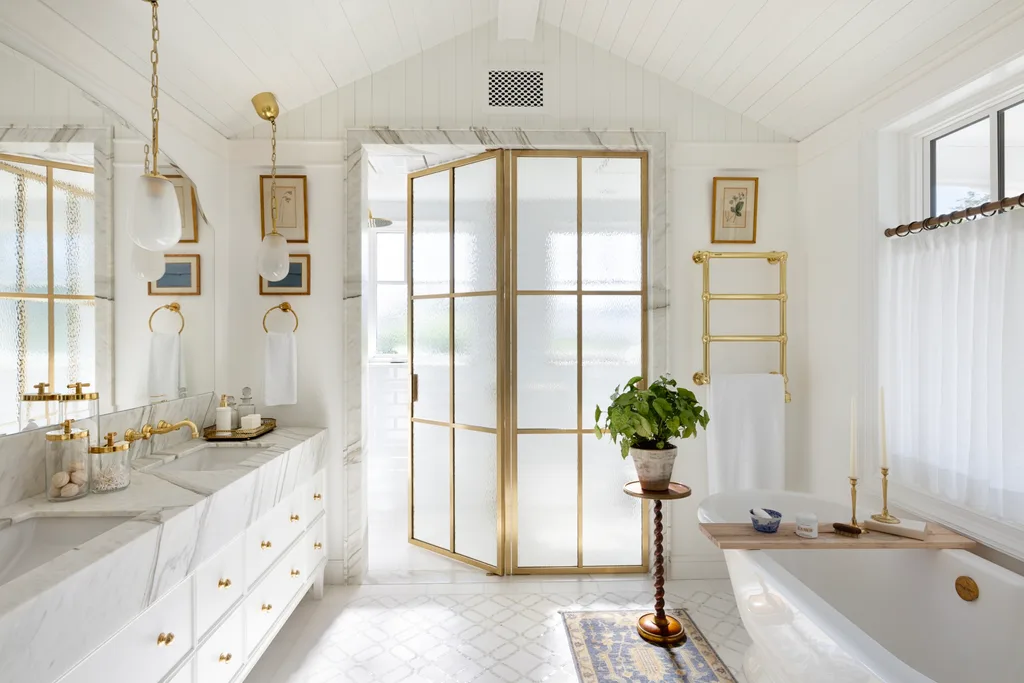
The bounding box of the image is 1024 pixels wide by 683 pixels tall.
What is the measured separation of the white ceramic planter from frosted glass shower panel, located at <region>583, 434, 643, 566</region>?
Answer: 648 mm

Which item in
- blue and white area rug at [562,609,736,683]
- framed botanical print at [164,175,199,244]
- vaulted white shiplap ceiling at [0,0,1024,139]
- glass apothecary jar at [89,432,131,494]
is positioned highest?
vaulted white shiplap ceiling at [0,0,1024,139]

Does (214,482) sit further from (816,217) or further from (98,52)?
(816,217)

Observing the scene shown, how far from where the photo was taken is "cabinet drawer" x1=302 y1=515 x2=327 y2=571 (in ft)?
8.04

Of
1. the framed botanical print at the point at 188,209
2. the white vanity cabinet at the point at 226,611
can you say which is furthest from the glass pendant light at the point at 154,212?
the white vanity cabinet at the point at 226,611

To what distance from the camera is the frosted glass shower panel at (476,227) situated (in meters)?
2.87

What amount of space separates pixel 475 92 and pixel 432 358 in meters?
1.38

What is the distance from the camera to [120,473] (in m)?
1.60

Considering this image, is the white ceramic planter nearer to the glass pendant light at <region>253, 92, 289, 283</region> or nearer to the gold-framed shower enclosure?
the gold-framed shower enclosure

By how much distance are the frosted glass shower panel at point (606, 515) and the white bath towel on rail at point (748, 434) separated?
0.46 metres

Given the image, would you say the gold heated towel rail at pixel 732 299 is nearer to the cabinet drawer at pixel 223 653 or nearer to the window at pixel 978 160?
the window at pixel 978 160

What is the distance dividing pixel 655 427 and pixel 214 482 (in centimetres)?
152

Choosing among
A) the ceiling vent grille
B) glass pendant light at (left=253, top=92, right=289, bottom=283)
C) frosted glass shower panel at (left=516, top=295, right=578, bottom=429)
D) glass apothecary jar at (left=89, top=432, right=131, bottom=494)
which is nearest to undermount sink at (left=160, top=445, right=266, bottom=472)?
glass apothecary jar at (left=89, top=432, right=131, bottom=494)

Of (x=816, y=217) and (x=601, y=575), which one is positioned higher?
(x=816, y=217)

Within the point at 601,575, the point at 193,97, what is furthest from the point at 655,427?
the point at 193,97
